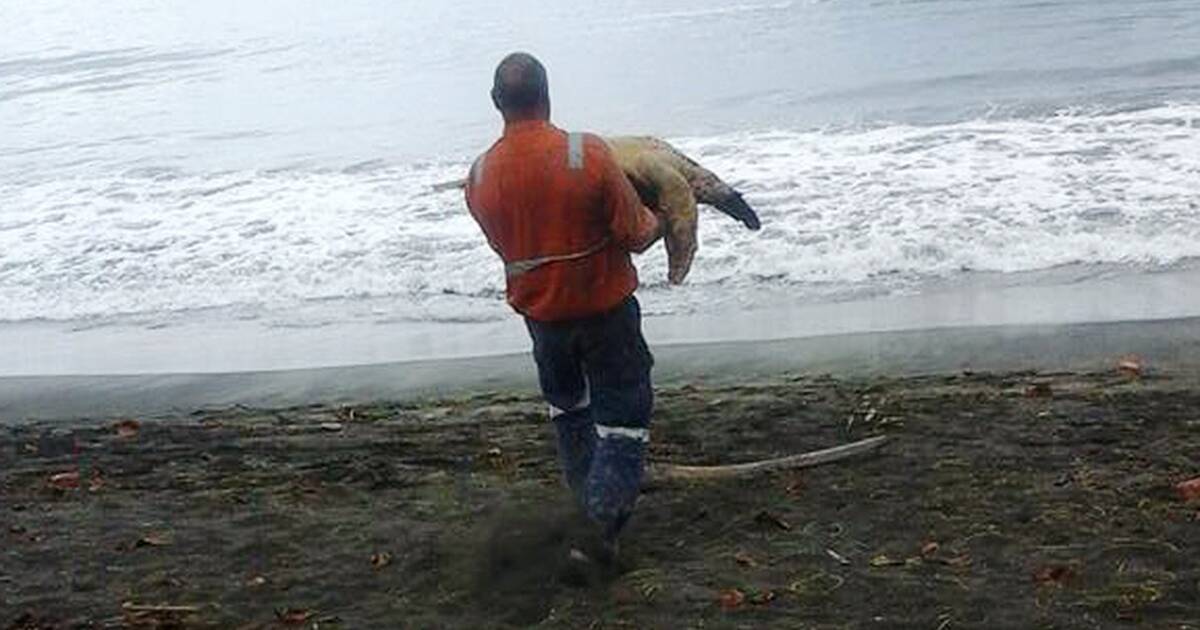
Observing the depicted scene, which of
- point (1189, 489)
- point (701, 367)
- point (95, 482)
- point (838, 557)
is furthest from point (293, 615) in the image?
point (701, 367)

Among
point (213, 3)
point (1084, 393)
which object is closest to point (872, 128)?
point (1084, 393)

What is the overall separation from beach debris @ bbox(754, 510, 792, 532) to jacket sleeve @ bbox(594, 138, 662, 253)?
138cm

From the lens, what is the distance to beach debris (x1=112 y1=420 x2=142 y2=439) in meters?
9.52

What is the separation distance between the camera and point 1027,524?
6293mm

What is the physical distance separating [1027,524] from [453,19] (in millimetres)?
41655

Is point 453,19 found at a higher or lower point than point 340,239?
higher

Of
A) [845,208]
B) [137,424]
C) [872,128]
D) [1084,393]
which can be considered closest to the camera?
[1084,393]

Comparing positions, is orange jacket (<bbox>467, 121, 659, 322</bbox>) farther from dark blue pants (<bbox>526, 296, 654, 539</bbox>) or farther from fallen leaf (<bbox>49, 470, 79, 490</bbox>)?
fallen leaf (<bbox>49, 470, 79, 490</bbox>)

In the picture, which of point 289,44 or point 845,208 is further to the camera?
point 289,44

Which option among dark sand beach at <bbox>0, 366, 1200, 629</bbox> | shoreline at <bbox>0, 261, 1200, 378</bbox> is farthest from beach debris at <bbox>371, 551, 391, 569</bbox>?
shoreline at <bbox>0, 261, 1200, 378</bbox>

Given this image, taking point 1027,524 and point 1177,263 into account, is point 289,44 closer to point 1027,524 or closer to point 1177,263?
point 1177,263

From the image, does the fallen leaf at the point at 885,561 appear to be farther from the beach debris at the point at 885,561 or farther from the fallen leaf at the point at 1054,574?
the fallen leaf at the point at 1054,574

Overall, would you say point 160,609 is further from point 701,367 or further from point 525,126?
point 701,367

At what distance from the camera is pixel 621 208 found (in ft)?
18.6
